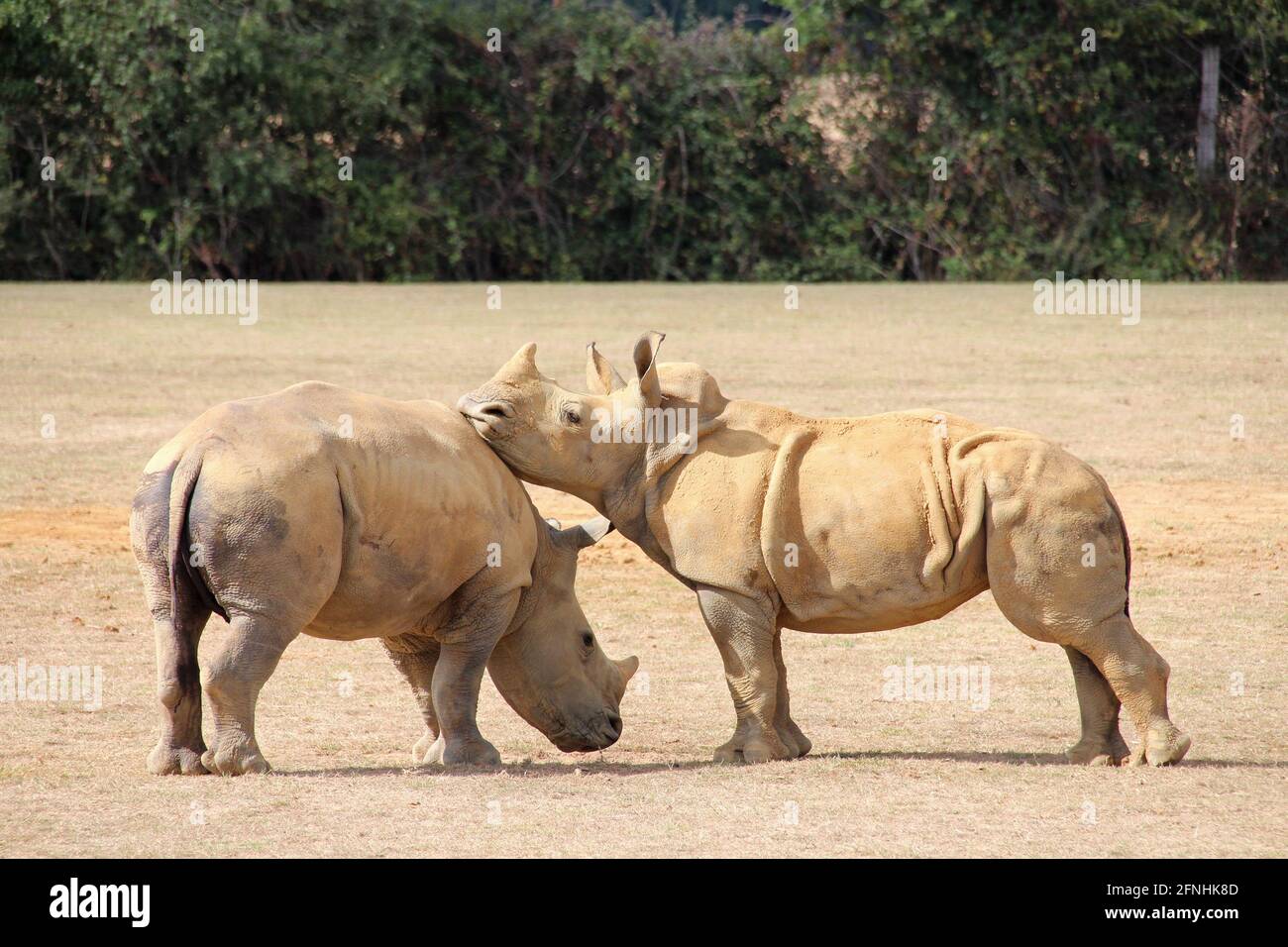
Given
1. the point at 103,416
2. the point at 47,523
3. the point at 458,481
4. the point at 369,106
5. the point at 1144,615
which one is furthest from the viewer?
the point at 369,106

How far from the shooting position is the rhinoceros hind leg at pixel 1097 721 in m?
7.38

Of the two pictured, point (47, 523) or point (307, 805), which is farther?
point (47, 523)

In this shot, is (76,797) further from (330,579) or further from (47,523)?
(47,523)

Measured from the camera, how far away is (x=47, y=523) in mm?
12781

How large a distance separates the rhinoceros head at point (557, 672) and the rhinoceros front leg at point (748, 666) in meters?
0.58

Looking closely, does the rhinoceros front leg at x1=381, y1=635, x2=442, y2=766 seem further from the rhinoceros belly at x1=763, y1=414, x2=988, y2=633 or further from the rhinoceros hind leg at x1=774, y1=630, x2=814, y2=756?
the rhinoceros belly at x1=763, y1=414, x2=988, y2=633

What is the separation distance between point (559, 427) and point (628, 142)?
22137 millimetres

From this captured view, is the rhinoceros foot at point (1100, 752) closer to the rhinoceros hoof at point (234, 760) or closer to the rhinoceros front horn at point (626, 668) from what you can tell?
the rhinoceros front horn at point (626, 668)

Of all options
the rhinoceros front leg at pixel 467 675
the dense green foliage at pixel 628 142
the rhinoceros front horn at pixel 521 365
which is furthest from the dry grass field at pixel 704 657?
the dense green foliage at pixel 628 142

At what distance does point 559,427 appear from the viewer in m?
7.59

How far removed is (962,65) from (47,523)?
19860 millimetres

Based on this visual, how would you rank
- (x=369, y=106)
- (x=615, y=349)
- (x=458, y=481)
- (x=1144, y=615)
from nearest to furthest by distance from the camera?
1. (x=458, y=481)
2. (x=1144, y=615)
3. (x=615, y=349)
4. (x=369, y=106)

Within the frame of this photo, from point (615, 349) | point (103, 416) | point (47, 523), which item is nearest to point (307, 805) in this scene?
point (47, 523)

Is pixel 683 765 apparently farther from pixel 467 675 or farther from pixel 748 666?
pixel 467 675
